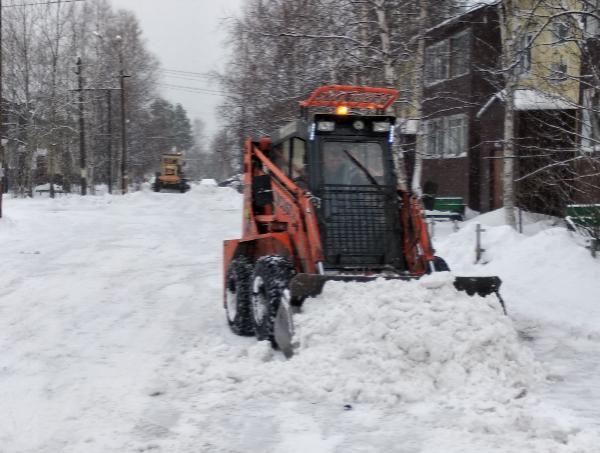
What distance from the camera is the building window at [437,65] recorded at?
24.8 meters

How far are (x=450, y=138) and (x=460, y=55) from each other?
3.50 metres

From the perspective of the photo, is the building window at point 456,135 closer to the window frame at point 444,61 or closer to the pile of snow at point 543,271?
the window frame at point 444,61

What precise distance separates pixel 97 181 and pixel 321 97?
6035 cm

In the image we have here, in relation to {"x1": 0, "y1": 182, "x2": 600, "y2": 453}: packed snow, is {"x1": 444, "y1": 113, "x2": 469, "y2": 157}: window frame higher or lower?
higher

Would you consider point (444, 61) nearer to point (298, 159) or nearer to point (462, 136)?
point (462, 136)

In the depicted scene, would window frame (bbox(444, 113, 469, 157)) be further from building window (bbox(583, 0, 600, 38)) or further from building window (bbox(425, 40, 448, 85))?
building window (bbox(583, 0, 600, 38))

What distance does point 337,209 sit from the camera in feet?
25.7

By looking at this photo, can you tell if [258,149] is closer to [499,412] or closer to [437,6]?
[499,412]

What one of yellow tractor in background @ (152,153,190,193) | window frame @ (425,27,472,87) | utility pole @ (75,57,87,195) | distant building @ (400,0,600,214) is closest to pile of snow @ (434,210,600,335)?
distant building @ (400,0,600,214)

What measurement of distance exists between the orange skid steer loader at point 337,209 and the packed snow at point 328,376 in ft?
2.37

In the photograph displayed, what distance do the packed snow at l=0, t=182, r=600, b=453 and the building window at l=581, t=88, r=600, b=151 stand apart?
2118mm

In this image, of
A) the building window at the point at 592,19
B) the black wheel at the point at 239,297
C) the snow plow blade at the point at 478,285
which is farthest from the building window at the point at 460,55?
the snow plow blade at the point at 478,285

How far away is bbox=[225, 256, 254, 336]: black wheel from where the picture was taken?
27.3ft

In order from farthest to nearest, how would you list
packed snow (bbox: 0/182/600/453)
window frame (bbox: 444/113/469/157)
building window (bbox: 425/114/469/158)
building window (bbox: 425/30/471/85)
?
1. building window (bbox: 425/114/469/158)
2. window frame (bbox: 444/113/469/157)
3. building window (bbox: 425/30/471/85)
4. packed snow (bbox: 0/182/600/453)
